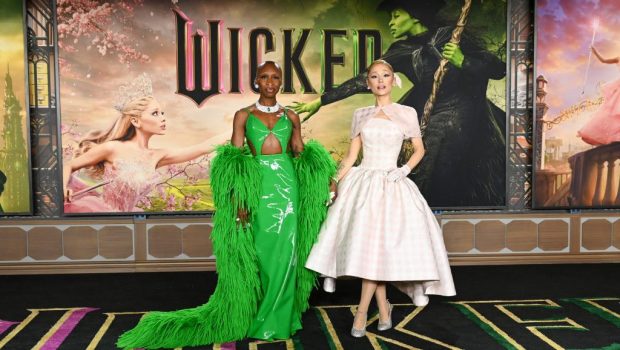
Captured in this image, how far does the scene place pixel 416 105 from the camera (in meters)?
4.95

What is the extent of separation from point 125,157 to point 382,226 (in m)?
2.53

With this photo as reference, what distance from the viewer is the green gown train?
3070 millimetres

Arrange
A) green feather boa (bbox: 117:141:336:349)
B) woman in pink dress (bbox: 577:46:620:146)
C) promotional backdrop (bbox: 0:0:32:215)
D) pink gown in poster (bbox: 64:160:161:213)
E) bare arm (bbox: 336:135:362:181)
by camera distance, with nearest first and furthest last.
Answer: green feather boa (bbox: 117:141:336:349), bare arm (bbox: 336:135:362:181), promotional backdrop (bbox: 0:0:32:215), pink gown in poster (bbox: 64:160:161:213), woman in pink dress (bbox: 577:46:620:146)

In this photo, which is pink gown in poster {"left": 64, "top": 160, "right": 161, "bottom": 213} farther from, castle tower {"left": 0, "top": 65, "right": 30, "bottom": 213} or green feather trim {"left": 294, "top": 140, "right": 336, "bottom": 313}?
green feather trim {"left": 294, "top": 140, "right": 336, "bottom": 313}

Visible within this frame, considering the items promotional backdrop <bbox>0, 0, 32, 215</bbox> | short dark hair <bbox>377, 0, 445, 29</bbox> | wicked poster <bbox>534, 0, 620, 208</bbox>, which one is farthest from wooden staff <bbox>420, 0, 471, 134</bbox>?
promotional backdrop <bbox>0, 0, 32, 215</bbox>

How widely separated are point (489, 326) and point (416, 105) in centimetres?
216

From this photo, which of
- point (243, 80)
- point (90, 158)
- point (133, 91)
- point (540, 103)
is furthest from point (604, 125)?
point (90, 158)

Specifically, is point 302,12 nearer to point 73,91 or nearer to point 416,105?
point 416,105

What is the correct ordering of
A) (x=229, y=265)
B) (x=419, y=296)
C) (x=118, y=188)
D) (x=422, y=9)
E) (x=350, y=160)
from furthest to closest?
(x=422, y=9) < (x=118, y=188) < (x=350, y=160) < (x=419, y=296) < (x=229, y=265)

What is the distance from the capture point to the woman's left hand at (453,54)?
4965 mm

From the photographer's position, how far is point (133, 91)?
4.78 meters

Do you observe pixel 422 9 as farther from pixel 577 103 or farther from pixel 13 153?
pixel 13 153

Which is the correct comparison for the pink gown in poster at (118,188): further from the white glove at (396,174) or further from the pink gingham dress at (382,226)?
the white glove at (396,174)

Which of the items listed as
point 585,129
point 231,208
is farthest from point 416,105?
point 231,208
